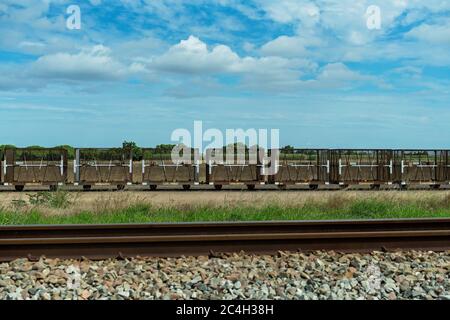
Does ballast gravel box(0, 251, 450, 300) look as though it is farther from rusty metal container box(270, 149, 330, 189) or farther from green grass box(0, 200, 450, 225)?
rusty metal container box(270, 149, 330, 189)

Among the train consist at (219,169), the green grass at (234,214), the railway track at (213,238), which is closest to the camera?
the railway track at (213,238)

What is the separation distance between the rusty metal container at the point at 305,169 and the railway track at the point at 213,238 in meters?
17.2

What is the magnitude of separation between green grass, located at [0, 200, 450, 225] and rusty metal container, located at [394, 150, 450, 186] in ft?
46.5

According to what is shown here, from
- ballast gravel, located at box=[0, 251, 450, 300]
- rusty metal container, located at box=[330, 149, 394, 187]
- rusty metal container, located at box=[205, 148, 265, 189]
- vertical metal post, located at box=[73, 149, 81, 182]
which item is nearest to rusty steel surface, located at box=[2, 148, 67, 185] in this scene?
vertical metal post, located at box=[73, 149, 81, 182]

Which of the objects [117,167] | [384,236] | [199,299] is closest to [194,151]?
[117,167]

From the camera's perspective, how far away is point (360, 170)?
28.9 metres

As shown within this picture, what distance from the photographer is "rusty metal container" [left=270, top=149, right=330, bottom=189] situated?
28.2 m

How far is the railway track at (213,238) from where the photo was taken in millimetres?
8750

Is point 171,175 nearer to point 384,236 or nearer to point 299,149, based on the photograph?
point 299,149

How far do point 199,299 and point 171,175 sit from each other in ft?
70.7

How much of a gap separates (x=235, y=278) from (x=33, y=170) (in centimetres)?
2280

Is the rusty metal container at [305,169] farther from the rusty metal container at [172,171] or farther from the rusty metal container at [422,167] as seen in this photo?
the rusty metal container at [172,171]

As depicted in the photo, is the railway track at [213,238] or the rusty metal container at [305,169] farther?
the rusty metal container at [305,169]

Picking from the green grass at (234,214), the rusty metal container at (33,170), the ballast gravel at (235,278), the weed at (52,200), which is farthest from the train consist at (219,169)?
the ballast gravel at (235,278)
